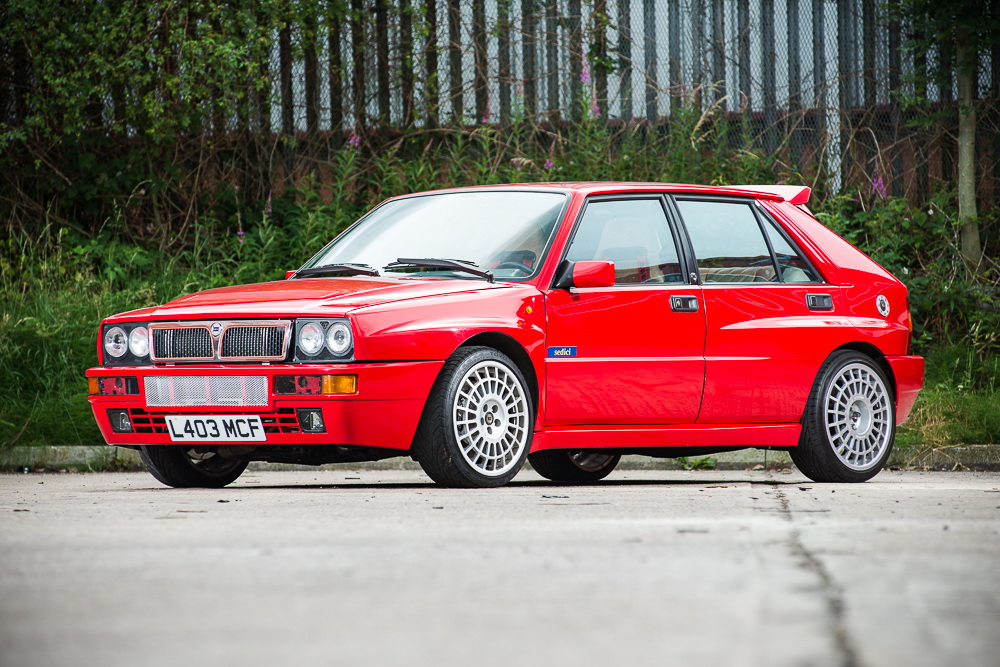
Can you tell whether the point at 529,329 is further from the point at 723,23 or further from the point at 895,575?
the point at 723,23

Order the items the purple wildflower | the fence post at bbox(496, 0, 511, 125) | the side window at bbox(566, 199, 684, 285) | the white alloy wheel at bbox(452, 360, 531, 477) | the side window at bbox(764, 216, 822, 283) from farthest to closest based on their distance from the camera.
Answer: the fence post at bbox(496, 0, 511, 125) < the purple wildflower < the side window at bbox(764, 216, 822, 283) < the side window at bbox(566, 199, 684, 285) < the white alloy wheel at bbox(452, 360, 531, 477)

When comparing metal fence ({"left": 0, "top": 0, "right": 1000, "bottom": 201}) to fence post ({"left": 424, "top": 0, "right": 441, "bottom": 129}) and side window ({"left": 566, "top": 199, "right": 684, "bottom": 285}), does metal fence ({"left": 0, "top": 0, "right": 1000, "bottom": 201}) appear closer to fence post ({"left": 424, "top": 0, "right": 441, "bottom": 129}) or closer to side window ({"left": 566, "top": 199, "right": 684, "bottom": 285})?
fence post ({"left": 424, "top": 0, "right": 441, "bottom": 129})

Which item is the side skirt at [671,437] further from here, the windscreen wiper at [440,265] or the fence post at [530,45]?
the fence post at [530,45]

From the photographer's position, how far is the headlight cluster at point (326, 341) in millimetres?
6578

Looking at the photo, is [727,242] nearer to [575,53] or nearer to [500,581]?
[500,581]

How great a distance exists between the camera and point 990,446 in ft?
32.1

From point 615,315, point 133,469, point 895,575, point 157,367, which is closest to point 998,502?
point 615,315

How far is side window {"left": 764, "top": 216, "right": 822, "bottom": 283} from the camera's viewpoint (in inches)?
324

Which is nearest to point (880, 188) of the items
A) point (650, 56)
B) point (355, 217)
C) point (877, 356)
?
point (650, 56)

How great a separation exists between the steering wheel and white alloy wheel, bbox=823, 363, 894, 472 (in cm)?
188

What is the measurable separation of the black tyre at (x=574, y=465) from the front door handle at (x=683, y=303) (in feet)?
4.34

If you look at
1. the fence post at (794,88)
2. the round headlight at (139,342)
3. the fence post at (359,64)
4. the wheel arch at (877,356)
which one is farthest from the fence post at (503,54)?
the round headlight at (139,342)

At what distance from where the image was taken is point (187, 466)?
7.64m

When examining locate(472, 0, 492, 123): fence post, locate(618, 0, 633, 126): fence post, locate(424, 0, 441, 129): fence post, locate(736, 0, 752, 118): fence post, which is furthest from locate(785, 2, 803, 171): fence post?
locate(424, 0, 441, 129): fence post
